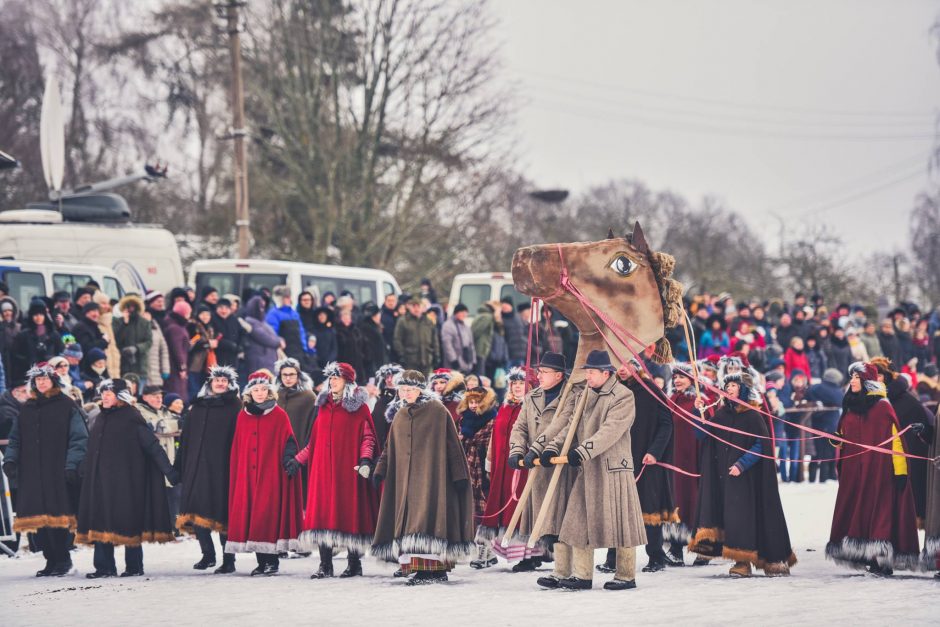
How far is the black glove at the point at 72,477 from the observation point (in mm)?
12750

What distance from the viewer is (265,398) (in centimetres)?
1255

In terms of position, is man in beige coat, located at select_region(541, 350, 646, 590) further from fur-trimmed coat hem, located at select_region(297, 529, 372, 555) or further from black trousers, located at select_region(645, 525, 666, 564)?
fur-trimmed coat hem, located at select_region(297, 529, 372, 555)

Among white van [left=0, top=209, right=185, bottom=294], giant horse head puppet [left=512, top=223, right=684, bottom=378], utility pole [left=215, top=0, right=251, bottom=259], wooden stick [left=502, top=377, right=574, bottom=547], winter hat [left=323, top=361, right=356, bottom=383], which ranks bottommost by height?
wooden stick [left=502, top=377, right=574, bottom=547]

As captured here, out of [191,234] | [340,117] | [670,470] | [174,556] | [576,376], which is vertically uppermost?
[340,117]

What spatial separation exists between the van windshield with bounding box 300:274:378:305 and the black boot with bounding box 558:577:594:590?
10.7 meters

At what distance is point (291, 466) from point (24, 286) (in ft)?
23.5

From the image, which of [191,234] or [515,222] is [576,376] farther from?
[515,222]

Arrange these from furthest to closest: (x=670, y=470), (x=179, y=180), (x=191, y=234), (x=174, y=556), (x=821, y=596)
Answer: (x=179, y=180), (x=191, y=234), (x=174, y=556), (x=670, y=470), (x=821, y=596)

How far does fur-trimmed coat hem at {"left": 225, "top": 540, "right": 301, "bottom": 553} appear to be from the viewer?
1221cm

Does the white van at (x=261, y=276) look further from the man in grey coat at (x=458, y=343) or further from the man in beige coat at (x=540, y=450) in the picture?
the man in beige coat at (x=540, y=450)

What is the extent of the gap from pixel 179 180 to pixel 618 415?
28.9 m

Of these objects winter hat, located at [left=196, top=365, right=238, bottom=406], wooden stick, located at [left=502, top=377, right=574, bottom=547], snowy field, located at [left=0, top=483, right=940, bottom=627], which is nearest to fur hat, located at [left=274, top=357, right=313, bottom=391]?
winter hat, located at [left=196, top=365, right=238, bottom=406]

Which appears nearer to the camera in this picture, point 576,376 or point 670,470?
point 576,376

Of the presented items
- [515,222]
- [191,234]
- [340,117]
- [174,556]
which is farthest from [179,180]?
[174,556]
